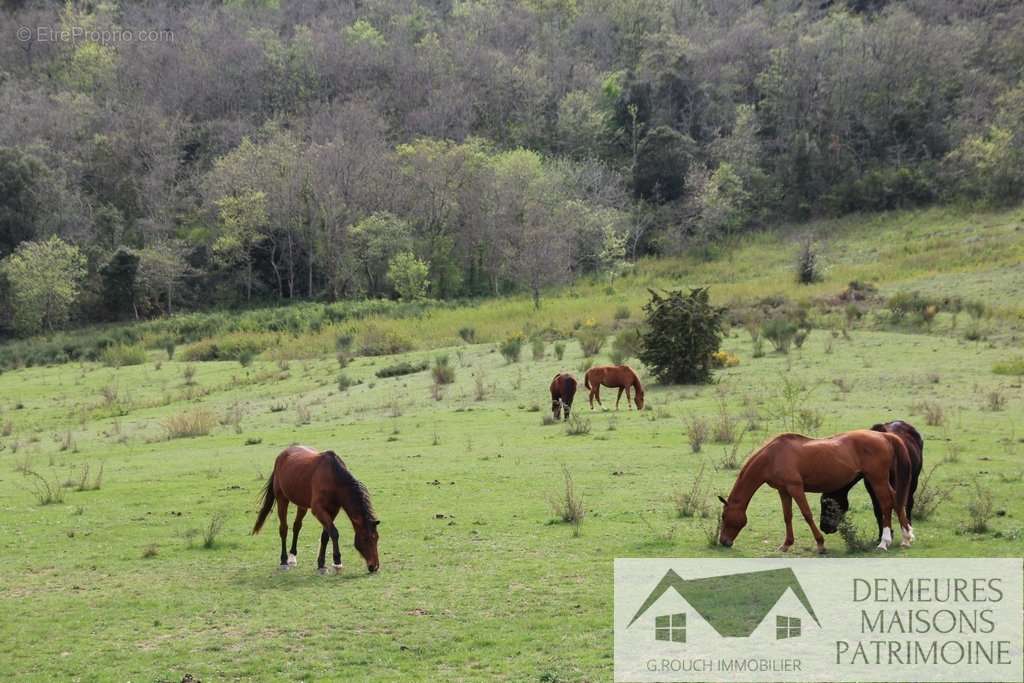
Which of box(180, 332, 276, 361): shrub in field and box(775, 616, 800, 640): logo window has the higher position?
box(180, 332, 276, 361): shrub in field

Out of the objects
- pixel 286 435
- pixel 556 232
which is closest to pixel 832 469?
pixel 286 435

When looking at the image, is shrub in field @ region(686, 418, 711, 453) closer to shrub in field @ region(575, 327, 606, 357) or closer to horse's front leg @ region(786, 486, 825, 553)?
horse's front leg @ region(786, 486, 825, 553)

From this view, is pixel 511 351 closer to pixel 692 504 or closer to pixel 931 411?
pixel 931 411

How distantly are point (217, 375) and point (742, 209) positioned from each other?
52887 millimetres

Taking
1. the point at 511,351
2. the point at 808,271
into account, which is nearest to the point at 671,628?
the point at 511,351

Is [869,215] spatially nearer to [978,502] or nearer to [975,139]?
[975,139]

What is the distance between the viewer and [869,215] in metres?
76.2

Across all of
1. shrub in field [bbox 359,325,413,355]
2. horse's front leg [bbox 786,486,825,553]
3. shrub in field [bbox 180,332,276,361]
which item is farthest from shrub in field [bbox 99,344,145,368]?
horse's front leg [bbox 786,486,825,553]

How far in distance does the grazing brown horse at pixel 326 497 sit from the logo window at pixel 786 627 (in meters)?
4.63

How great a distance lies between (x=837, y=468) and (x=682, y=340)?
18280mm

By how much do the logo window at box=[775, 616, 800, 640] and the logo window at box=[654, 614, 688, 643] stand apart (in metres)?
0.76

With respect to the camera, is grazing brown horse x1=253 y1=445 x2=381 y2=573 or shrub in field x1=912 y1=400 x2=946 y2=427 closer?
grazing brown horse x1=253 y1=445 x2=381 y2=573

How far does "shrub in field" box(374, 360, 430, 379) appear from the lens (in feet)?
119

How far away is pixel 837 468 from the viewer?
34.3ft
